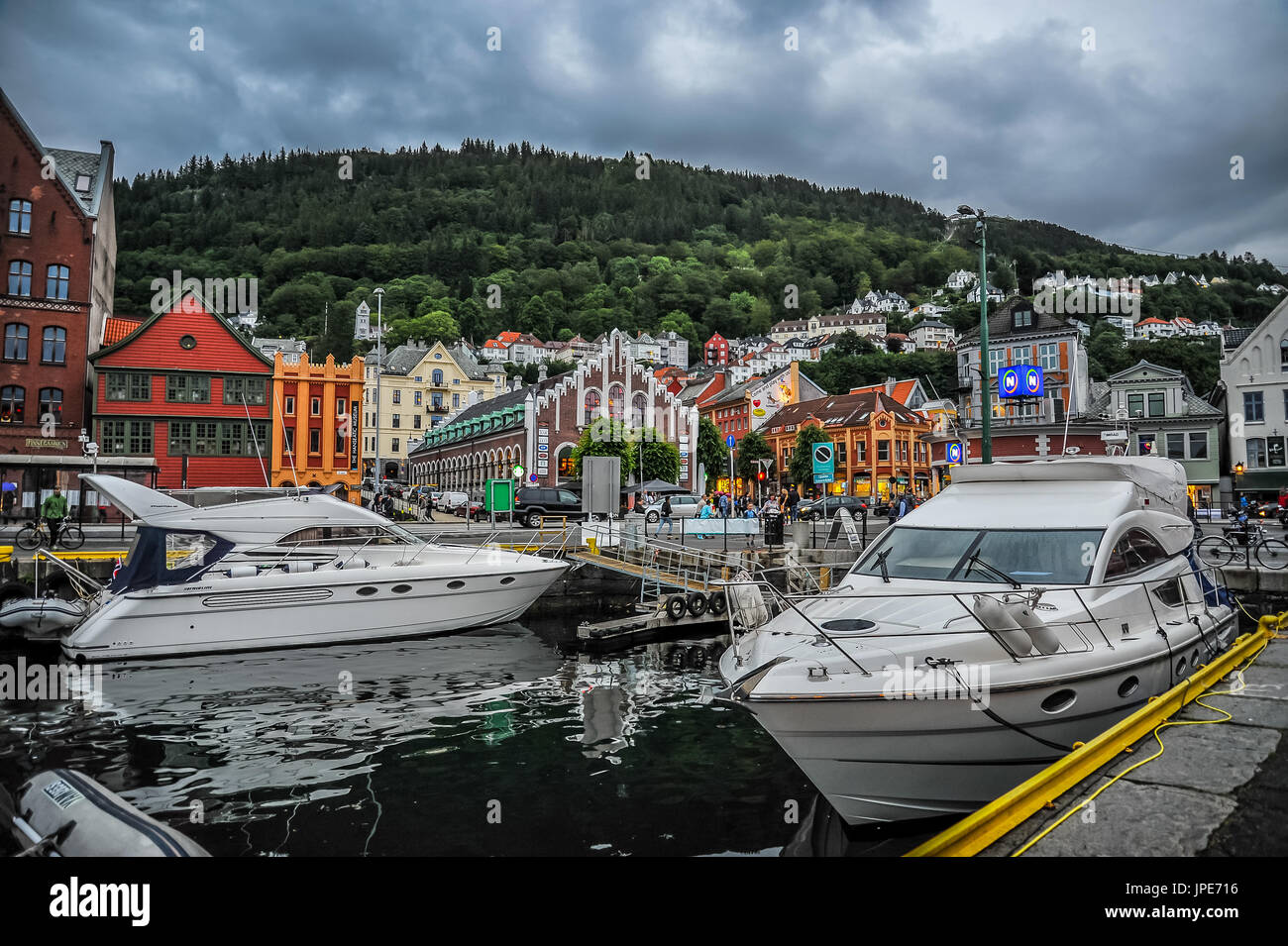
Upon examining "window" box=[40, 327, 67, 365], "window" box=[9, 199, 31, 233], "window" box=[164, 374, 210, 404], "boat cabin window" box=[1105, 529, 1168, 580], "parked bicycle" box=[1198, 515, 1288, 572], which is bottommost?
"parked bicycle" box=[1198, 515, 1288, 572]

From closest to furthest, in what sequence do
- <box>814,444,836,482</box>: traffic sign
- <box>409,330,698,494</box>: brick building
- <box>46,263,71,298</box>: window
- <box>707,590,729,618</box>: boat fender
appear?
<box>707,590,729,618</box>: boat fender
<box>814,444,836,482</box>: traffic sign
<box>46,263,71,298</box>: window
<box>409,330,698,494</box>: brick building

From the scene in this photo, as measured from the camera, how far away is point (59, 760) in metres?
9.53

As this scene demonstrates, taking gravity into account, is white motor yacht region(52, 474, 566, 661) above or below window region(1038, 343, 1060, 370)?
below

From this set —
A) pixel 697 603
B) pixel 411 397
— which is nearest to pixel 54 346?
pixel 697 603

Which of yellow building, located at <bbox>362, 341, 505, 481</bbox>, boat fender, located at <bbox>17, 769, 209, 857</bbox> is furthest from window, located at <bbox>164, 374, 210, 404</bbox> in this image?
yellow building, located at <bbox>362, 341, 505, 481</bbox>

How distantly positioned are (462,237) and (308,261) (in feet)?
104

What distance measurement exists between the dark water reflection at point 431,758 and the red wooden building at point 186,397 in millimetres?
33511

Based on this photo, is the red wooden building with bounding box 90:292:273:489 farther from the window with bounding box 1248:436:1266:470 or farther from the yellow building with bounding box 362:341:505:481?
the window with bounding box 1248:436:1266:470

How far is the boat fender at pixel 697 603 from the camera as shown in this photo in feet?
60.5

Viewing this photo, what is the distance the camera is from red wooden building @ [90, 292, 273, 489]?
4369 cm

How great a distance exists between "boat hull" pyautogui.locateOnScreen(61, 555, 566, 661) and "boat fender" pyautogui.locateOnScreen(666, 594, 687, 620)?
327 cm

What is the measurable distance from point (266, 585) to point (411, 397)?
277 ft

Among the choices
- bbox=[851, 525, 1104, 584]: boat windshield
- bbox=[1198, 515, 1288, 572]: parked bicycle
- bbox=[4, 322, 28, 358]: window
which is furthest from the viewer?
bbox=[4, 322, 28, 358]: window
